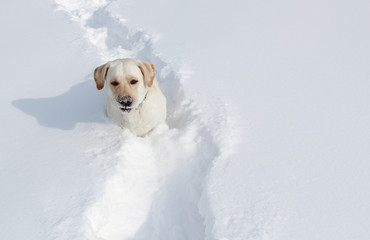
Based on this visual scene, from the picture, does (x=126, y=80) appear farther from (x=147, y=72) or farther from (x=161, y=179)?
(x=161, y=179)

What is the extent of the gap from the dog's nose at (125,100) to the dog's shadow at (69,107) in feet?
1.91

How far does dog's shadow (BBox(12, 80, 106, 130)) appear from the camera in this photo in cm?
329

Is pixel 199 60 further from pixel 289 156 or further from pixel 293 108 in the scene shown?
pixel 289 156

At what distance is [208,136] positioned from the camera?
293 centimetres

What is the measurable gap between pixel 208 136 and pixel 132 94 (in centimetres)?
75

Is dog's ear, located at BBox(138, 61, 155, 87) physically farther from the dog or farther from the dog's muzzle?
the dog's muzzle

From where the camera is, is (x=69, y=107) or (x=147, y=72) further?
(x=69, y=107)

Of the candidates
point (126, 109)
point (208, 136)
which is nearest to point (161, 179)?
point (208, 136)

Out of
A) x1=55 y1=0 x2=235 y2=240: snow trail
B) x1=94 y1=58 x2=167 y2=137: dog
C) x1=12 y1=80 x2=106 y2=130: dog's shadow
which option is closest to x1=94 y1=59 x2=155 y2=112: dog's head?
x1=94 y1=58 x2=167 y2=137: dog

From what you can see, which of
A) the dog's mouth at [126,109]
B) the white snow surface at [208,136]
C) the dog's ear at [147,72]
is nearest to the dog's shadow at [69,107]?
the white snow surface at [208,136]

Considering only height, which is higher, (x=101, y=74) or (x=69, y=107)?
(x=101, y=74)

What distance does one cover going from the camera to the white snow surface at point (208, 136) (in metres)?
2.22

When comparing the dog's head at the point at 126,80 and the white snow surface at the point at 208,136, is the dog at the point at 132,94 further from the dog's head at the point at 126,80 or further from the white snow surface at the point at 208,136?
the white snow surface at the point at 208,136

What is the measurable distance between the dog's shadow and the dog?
0.27 m
